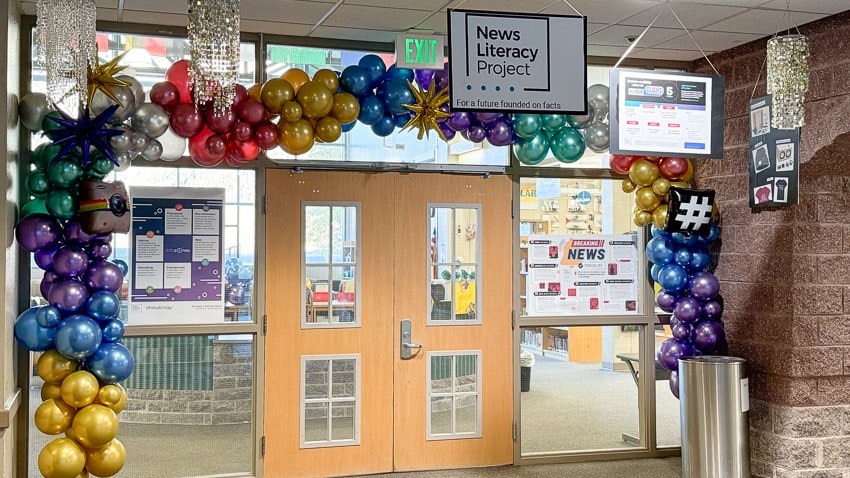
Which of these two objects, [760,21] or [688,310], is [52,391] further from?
[760,21]

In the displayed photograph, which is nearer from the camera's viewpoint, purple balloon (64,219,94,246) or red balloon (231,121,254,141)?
purple balloon (64,219,94,246)

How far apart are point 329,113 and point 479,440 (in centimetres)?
236

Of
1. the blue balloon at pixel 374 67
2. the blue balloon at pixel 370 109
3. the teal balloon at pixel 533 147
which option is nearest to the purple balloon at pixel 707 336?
the teal balloon at pixel 533 147

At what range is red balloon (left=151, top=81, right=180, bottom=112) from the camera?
4.69 meters

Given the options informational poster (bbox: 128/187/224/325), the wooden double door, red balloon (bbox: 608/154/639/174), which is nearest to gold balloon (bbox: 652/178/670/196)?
red balloon (bbox: 608/154/639/174)

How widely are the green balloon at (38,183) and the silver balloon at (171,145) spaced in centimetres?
63

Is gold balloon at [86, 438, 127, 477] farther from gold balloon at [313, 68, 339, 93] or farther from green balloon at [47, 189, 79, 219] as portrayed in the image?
gold balloon at [313, 68, 339, 93]

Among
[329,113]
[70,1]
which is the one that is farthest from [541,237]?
[70,1]

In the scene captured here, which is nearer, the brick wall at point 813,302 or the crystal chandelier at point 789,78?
the crystal chandelier at point 789,78

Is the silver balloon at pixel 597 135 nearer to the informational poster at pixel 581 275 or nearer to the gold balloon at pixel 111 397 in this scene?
the informational poster at pixel 581 275

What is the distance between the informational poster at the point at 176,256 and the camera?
5152 mm

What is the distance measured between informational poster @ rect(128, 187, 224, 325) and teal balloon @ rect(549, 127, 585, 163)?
2072 millimetres

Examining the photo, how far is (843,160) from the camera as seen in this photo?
504 cm

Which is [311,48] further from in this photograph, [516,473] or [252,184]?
[516,473]
